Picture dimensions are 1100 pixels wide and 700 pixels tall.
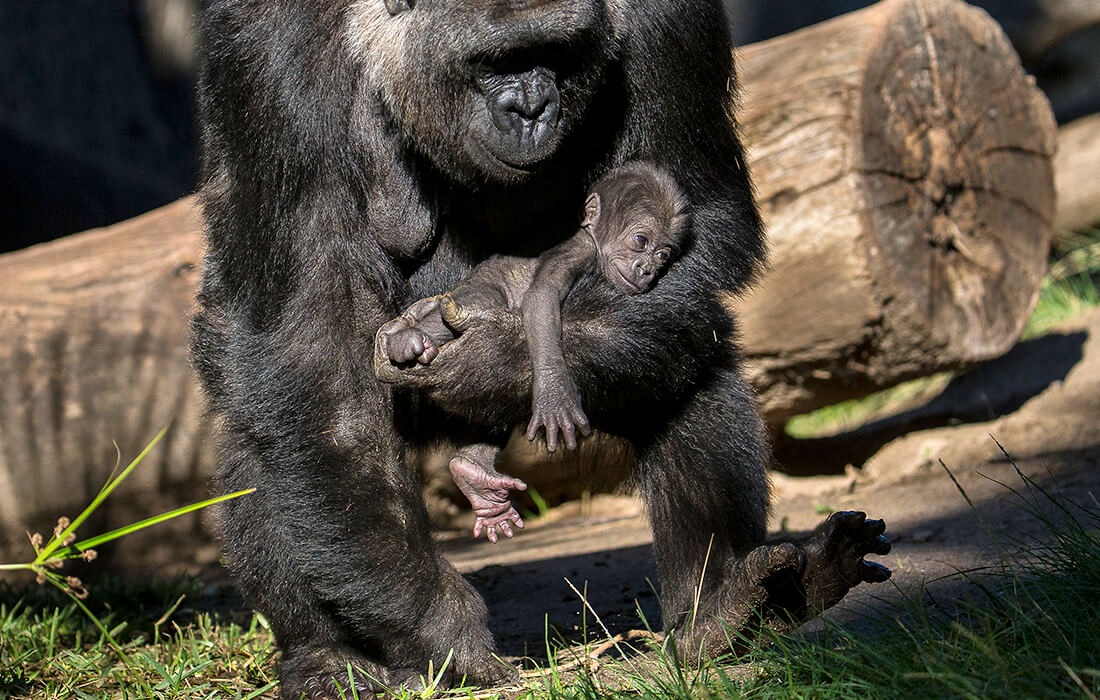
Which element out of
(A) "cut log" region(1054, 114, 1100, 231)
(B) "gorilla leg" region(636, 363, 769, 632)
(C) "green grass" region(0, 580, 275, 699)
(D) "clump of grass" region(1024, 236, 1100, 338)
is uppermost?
(B) "gorilla leg" region(636, 363, 769, 632)

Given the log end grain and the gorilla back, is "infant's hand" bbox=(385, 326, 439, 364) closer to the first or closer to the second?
the gorilla back

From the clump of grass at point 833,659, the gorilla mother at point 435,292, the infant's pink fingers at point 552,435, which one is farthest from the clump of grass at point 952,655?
the infant's pink fingers at point 552,435

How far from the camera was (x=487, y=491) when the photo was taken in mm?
2930

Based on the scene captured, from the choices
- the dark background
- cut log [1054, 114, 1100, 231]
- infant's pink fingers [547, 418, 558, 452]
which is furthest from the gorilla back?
cut log [1054, 114, 1100, 231]

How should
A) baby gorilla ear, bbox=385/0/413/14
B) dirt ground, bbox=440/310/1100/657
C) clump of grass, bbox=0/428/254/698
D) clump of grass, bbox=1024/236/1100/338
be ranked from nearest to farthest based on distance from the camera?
baby gorilla ear, bbox=385/0/413/14 → clump of grass, bbox=0/428/254/698 → dirt ground, bbox=440/310/1100/657 → clump of grass, bbox=1024/236/1100/338

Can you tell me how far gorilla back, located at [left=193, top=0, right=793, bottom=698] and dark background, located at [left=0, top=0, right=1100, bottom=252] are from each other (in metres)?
4.07

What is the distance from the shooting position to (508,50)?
8.83 feet

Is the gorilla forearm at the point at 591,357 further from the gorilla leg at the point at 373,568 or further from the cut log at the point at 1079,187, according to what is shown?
the cut log at the point at 1079,187

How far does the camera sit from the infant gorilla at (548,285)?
2.86 metres

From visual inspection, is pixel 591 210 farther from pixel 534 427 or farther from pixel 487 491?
pixel 487 491

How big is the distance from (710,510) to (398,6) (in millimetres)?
1602

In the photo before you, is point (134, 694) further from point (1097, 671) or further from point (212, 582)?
point (1097, 671)

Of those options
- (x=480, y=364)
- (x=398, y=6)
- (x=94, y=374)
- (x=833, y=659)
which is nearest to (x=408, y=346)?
(x=480, y=364)

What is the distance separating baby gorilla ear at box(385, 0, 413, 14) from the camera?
291 centimetres
